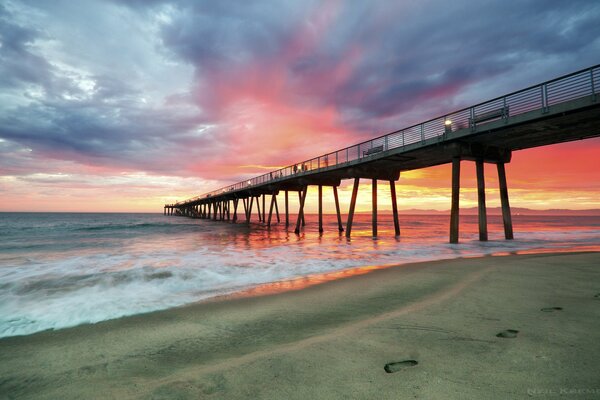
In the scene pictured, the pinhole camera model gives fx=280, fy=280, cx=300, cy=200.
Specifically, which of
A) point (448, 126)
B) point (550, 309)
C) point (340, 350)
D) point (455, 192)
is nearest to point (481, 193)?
point (455, 192)

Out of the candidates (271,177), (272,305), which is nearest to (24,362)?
(272,305)

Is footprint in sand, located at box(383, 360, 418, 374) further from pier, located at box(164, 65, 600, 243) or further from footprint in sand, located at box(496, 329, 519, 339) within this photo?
pier, located at box(164, 65, 600, 243)

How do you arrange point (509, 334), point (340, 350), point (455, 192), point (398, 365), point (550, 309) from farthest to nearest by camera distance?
point (455, 192) < point (550, 309) < point (509, 334) < point (340, 350) < point (398, 365)

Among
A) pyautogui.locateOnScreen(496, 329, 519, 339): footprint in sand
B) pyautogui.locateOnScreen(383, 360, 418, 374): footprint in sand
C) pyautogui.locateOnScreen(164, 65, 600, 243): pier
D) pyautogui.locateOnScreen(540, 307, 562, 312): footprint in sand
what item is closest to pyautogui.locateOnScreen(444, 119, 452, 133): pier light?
pyautogui.locateOnScreen(164, 65, 600, 243): pier

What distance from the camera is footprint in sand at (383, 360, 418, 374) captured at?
2459 mm

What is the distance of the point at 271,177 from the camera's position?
32594 millimetres

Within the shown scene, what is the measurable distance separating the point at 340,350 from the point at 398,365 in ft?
2.00

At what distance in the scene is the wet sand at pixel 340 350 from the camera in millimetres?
2254

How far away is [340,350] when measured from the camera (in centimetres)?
291

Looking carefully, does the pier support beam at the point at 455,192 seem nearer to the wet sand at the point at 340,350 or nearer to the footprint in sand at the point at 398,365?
the wet sand at the point at 340,350

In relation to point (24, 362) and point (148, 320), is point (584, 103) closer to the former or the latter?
point (148, 320)

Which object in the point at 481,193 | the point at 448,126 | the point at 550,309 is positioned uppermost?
the point at 448,126

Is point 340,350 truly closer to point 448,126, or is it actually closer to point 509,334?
point 509,334

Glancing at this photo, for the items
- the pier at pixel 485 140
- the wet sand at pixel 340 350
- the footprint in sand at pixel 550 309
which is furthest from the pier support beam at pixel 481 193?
the footprint in sand at pixel 550 309
